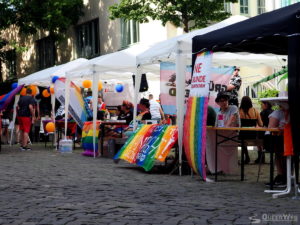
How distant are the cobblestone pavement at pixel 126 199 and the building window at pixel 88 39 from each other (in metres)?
22.3

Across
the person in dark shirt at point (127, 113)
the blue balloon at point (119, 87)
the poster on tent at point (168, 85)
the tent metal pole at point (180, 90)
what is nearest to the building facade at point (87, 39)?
the blue balloon at point (119, 87)

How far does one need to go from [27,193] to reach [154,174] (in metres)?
3.68

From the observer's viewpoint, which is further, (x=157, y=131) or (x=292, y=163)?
(x=157, y=131)

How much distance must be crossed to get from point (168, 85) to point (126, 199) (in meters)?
6.73

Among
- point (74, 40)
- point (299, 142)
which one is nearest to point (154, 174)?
point (299, 142)

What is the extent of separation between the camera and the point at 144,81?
21.0 metres

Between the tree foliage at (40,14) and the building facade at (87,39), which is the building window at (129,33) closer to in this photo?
the building facade at (87,39)

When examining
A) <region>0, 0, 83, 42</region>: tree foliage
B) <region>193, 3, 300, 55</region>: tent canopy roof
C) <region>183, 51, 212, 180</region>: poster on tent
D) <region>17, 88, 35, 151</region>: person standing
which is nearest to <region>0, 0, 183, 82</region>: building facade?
<region>0, 0, 83, 42</region>: tree foliage

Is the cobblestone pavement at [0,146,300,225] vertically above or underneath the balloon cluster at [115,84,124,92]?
underneath

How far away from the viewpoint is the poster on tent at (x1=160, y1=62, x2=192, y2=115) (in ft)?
50.0

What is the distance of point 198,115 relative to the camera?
441 inches

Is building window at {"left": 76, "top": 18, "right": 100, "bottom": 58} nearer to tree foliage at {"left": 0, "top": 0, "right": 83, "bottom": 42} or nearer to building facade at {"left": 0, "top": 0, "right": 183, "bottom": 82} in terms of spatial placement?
building facade at {"left": 0, "top": 0, "right": 183, "bottom": 82}

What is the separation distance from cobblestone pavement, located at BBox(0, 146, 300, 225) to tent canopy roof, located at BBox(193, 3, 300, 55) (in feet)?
Answer: 7.53

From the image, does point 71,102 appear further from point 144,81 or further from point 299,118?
point 299,118
